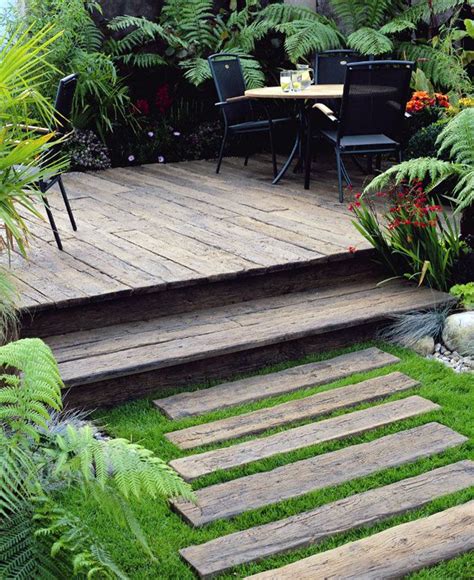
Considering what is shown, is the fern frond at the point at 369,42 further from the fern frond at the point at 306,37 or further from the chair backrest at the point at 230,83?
the chair backrest at the point at 230,83

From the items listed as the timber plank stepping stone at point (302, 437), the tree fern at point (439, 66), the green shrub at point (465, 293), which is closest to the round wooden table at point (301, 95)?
the tree fern at point (439, 66)

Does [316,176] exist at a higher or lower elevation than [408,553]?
higher

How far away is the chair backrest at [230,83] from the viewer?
6973 millimetres

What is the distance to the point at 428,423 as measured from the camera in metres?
3.80

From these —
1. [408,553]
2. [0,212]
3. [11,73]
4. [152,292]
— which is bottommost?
[408,553]

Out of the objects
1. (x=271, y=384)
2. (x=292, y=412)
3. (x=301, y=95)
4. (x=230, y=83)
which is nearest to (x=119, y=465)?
(x=292, y=412)

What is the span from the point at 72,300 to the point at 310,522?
67.8 inches

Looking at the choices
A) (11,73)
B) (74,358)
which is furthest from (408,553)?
(11,73)

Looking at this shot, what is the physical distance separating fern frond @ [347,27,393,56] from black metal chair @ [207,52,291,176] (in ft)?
2.61

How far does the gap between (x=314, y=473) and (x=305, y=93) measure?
11.8 feet

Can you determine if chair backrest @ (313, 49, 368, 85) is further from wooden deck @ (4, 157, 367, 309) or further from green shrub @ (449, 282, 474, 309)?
A: green shrub @ (449, 282, 474, 309)

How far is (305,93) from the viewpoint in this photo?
642cm

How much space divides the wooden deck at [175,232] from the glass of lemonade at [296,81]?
0.71m

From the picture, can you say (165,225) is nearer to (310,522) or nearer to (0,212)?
(0,212)
